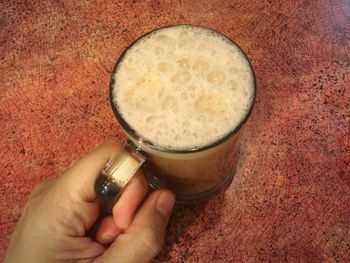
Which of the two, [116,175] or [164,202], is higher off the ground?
[116,175]

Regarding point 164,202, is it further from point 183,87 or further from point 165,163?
point 183,87

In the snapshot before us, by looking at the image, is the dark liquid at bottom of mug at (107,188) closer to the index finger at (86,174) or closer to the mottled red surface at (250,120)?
the index finger at (86,174)

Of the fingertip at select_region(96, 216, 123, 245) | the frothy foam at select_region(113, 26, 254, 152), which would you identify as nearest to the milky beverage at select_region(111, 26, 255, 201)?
the frothy foam at select_region(113, 26, 254, 152)

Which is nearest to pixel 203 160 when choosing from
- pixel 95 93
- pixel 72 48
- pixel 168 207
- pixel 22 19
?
pixel 168 207

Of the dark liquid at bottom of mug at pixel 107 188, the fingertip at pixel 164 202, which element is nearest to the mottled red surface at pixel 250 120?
the fingertip at pixel 164 202

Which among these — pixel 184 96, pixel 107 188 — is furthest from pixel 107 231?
pixel 184 96

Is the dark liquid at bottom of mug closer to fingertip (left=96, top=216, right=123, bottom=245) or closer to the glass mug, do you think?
the glass mug
